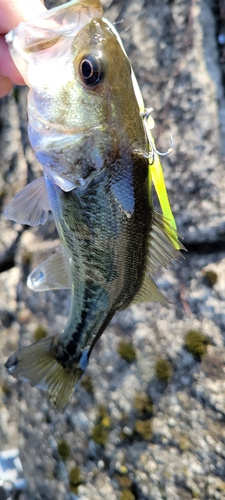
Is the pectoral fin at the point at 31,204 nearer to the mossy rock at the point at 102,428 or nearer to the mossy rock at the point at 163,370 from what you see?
the mossy rock at the point at 163,370

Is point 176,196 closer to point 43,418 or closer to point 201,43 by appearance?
point 201,43

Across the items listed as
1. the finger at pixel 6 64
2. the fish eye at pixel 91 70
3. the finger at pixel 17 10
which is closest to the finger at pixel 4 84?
the finger at pixel 6 64

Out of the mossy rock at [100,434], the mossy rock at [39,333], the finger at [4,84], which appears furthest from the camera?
the mossy rock at [39,333]

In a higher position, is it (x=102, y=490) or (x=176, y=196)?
(x=176, y=196)

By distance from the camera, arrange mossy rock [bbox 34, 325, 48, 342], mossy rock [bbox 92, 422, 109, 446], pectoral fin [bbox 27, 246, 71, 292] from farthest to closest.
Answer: mossy rock [bbox 34, 325, 48, 342]
mossy rock [bbox 92, 422, 109, 446]
pectoral fin [bbox 27, 246, 71, 292]

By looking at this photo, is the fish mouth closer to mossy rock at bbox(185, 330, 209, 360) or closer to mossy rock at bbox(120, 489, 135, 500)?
mossy rock at bbox(185, 330, 209, 360)

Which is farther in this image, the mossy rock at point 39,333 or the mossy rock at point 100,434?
the mossy rock at point 39,333

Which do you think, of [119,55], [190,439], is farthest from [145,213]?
[190,439]

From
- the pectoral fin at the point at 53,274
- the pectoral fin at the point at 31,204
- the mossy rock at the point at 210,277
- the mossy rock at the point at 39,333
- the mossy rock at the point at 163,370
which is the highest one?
the pectoral fin at the point at 31,204

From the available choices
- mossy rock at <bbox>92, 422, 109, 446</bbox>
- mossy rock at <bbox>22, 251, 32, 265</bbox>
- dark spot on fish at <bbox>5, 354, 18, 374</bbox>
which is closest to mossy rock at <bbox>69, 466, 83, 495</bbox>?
mossy rock at <bbox>92, 422, 109, 446</bbox>
